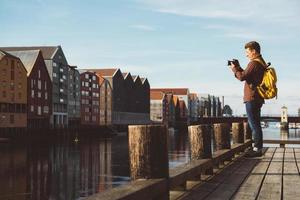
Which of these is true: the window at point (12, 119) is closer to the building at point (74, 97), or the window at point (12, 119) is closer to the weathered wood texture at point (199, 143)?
the building at point (74, 97)

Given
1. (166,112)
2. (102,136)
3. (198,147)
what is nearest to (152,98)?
(166,112)

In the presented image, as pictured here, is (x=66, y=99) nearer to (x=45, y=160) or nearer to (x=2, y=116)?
(x=2, y=116)

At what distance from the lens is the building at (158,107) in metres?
184

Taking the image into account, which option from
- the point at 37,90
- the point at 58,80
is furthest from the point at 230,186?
the point at 58,80

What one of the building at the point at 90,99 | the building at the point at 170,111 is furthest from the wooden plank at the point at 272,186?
the building at the point at 170,111

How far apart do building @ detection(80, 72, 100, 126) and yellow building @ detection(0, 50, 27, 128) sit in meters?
31.0

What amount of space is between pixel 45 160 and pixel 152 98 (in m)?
134

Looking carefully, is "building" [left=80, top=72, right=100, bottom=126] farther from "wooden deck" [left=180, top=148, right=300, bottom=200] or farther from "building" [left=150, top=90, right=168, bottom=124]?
"wooden deck" [left=180, top=148, right=300, bottom=200]

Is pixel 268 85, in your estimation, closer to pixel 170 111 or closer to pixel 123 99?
pixel 123 99

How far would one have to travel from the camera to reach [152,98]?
186625 mm

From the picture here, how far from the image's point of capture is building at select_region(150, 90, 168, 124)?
603 ft

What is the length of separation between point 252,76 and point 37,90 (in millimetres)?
90275

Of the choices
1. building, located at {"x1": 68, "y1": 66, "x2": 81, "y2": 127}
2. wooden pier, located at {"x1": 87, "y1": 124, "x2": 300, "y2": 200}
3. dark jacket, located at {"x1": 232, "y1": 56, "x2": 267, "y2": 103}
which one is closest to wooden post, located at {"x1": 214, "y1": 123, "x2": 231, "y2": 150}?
wooden pier, located at {"x1": 87, "y1": 124, "x2": 300, "y2": 200}

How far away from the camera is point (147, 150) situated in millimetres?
5133
